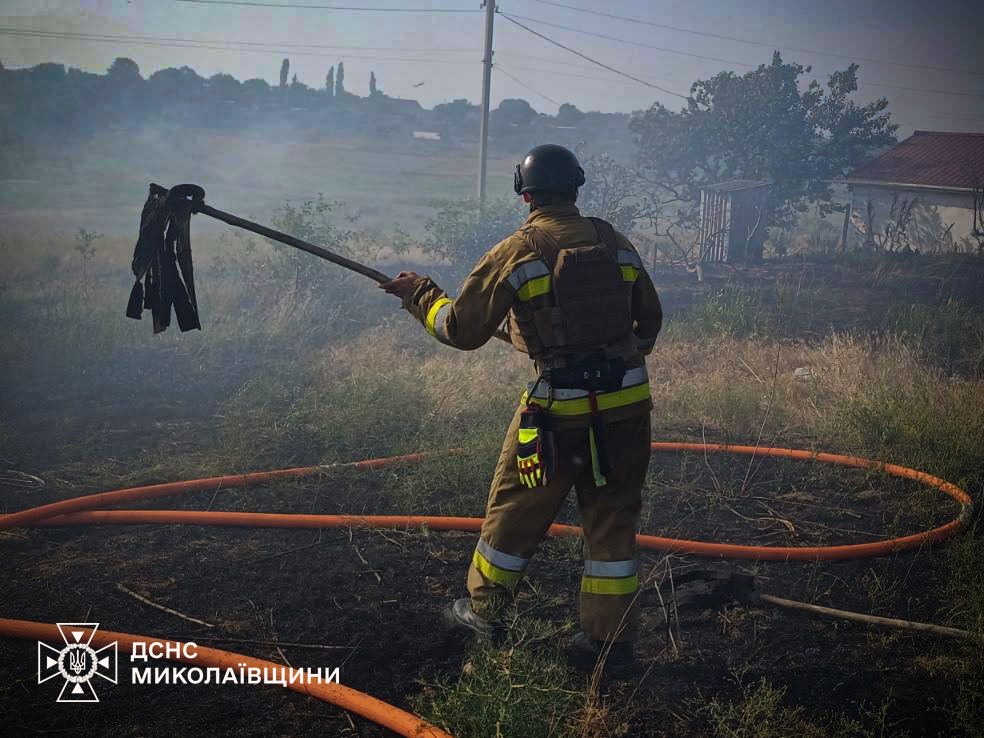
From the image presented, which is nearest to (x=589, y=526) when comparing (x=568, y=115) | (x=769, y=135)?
(x=769, y=135)

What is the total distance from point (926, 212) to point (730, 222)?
6.87 m

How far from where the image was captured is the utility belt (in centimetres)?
309

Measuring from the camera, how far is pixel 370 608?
12.0ft

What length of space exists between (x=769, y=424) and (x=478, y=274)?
401 centimetres

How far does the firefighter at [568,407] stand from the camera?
3.10m

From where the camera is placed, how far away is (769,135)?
19.8 meters

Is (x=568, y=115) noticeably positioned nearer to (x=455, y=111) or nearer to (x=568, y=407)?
(x=455, y=111)

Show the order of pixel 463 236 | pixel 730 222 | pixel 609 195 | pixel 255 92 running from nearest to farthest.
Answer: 1. pixel 463 236
2. pixel 609 195
3. pixel 730 222
4. pixel 255 92

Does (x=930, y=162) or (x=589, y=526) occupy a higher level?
(x=930, y=162)

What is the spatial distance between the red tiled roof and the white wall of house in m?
0.28

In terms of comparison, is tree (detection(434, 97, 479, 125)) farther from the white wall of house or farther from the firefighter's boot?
the firefighter's boot

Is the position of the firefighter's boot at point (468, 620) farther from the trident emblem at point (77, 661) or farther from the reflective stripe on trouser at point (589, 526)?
the trident emblem at point (77, 661)

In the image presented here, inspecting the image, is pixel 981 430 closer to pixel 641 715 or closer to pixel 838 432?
pixel 838 432

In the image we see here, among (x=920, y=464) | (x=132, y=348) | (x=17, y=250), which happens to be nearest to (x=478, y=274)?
(x=920, y=464)
